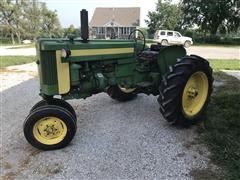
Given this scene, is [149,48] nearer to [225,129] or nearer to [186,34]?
[225,129]

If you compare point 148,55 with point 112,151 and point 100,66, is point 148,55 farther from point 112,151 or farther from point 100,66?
point 112,151

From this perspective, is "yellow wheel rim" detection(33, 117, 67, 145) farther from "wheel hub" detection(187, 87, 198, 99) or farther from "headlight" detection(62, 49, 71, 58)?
"wheel hub" detection(187, 87, 198, 99)

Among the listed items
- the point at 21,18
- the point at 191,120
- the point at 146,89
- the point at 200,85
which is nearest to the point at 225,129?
the point at 191,120

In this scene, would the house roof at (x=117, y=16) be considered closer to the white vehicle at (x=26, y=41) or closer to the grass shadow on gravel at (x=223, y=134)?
the white vehicle at (x=26, y=41)

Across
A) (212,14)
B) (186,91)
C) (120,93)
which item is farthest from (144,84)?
(212,14)

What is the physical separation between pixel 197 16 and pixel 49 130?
3563cm

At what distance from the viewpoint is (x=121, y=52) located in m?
4.83

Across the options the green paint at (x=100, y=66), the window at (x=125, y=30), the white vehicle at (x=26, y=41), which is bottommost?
the white vehicle at (x=26, y=41)

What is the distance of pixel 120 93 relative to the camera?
608cm

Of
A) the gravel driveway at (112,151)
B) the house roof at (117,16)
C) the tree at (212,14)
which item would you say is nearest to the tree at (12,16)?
the house roof at (117,16)

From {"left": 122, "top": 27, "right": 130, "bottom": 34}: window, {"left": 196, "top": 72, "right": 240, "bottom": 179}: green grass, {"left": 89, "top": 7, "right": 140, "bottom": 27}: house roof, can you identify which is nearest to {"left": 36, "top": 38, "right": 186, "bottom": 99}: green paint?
{"left": 196, "top": 72, "right": 240, "bottom": 179}: green grass

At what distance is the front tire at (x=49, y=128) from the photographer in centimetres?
396

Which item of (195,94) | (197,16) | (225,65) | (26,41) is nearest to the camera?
(195,94)

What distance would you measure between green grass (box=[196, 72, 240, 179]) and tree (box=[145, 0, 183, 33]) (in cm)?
3137
